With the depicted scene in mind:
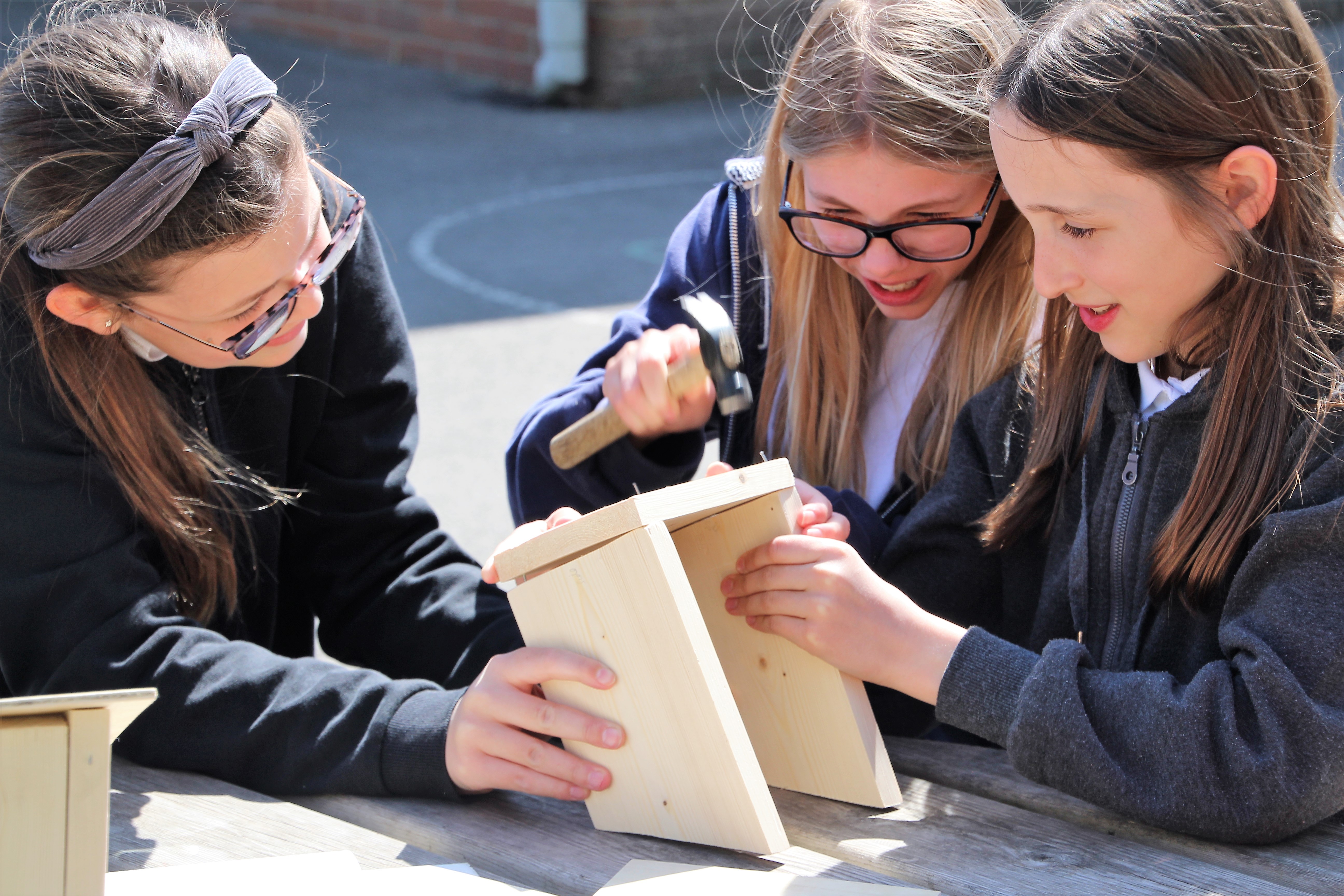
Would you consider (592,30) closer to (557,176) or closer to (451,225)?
(557,176)

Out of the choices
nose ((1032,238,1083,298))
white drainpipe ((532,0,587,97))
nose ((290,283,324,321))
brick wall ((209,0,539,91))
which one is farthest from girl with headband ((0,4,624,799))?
brick wall ((209,0,539,91))

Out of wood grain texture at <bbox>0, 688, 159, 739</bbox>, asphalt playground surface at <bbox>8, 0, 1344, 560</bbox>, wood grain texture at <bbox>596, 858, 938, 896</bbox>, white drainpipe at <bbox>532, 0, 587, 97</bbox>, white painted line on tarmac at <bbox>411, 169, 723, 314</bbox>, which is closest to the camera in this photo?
wood grain texture at <bbox>0, 688, 159, 739</bbox>

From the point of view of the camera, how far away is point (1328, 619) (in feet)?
4.15

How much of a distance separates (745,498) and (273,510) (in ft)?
2.76

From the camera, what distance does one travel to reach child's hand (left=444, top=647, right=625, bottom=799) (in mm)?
1382

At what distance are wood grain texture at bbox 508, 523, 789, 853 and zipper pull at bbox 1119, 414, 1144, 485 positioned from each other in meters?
0.54

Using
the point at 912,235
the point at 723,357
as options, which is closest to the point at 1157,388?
the point at 912,235

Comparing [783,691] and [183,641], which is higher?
[183,641]

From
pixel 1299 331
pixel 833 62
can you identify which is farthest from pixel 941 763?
pixel 833 62

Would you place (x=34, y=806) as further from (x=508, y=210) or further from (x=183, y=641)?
(x=508, y=210)

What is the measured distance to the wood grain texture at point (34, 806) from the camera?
40.4 inches

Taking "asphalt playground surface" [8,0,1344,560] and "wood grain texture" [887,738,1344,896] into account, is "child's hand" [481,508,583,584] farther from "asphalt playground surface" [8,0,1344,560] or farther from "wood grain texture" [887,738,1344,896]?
"asphalt playground surface" [8,0,1344,560]

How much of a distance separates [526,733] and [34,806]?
55 cm

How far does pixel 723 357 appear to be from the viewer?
166cm
